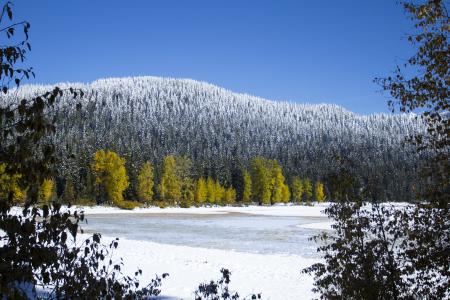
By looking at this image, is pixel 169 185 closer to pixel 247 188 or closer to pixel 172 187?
pixel 172 187

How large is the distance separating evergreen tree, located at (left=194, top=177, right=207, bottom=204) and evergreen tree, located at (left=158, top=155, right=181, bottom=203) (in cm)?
400

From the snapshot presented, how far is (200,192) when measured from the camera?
296ft

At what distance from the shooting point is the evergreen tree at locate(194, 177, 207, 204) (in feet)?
295

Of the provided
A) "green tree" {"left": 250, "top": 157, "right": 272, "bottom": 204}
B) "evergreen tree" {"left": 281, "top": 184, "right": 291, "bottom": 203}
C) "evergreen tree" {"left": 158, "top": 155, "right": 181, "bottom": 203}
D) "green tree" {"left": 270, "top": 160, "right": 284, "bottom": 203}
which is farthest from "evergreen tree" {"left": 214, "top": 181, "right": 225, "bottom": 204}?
"evergreen tree" {"left": 281, "top": 184, "right": 291, "bottom": 203}

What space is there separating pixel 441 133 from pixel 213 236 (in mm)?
25277

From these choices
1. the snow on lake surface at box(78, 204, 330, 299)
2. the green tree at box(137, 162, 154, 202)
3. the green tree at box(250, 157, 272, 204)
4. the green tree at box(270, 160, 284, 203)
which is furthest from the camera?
the green tree at box(270, 160, 284, 203)

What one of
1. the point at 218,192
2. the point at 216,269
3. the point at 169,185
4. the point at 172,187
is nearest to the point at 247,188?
the point at 218,192

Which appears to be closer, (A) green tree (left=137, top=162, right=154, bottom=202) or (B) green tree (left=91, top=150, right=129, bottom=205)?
(B) green tree (left=91, top=150, right=129, bottom=205)

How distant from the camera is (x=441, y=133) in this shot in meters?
6.15

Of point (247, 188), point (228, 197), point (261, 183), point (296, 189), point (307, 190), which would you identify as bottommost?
point (228, 197)

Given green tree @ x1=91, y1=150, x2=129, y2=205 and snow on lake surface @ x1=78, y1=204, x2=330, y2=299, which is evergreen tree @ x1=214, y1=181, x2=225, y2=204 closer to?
green tree @ x1=91, y1=150, x2=129, y2=205

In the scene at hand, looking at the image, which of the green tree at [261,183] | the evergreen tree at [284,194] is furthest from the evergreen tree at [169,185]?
the evergreen tree at [284,194]

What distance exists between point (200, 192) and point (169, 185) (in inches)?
267

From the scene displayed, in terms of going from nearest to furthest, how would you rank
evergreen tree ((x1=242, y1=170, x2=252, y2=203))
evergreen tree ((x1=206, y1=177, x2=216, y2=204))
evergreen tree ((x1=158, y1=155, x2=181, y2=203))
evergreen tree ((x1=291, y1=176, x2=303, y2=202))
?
evergreen tree ((x1=158, y1=155, x2=181, y2=203)), evergreen tree ((x1=206, y1=177, x2=216, y2=204)), evergreen tree ((x1=242, y1=170, x2=252, y2=203)), evergreen tree ((x1=291, y1=176, x2=303, y2=202))
